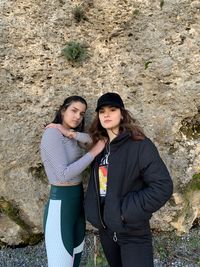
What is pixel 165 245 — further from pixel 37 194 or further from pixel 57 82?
pixel 57 82

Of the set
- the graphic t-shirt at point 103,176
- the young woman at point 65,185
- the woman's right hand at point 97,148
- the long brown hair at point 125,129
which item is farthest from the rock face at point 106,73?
the graphic t-shirt at point 103,176

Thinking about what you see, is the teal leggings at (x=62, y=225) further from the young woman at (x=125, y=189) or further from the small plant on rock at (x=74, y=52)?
the small plant on rock at (x=74, y=52)

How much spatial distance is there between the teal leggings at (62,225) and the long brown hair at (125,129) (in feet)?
2.52

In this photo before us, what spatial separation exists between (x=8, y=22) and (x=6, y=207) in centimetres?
306

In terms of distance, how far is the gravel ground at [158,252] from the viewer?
5195 millimetres

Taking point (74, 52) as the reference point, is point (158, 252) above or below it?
below

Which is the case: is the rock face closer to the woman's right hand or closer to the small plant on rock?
the small plant on rock

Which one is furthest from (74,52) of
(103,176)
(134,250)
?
(134,250)

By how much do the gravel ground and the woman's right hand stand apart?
245 cm

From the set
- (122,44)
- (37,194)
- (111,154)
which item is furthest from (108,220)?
(122,44)

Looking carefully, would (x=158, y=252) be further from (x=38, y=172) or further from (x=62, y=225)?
(x=38, y=172)

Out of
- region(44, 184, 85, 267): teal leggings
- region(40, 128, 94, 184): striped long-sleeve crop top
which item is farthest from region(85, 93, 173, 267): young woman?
region(44, 184, 85, 267): teal leggings

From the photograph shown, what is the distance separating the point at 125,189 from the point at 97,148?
0.64 metres

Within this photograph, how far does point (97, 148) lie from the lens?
3.64 meters
